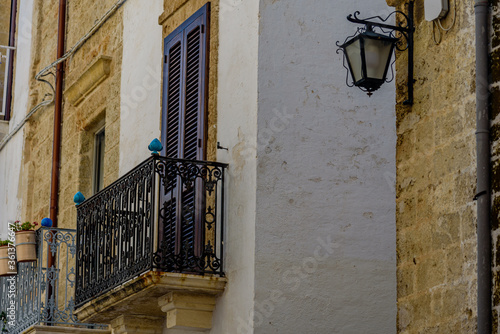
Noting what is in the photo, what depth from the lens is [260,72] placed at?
33.6 feet

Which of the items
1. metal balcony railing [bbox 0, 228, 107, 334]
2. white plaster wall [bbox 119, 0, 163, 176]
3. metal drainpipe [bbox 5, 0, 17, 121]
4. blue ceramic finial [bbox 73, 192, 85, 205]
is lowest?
metal balcony railing [bbox 0, 228, 107, 334]

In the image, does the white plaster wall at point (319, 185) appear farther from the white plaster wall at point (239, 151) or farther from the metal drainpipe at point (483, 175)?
the metal drainpipe at point (483, 175)

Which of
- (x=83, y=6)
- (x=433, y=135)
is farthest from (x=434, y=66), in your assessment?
(x=83, y=6)

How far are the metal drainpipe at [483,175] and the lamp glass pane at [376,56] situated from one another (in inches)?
47.3

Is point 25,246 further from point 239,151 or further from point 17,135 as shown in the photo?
point 17,135

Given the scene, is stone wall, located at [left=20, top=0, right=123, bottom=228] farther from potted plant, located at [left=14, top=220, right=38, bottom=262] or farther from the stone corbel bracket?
potted plant, located at [left=14, top=220, right=38, bottom=262]

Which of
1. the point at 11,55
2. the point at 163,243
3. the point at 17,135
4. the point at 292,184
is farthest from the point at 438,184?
the point at 11,55

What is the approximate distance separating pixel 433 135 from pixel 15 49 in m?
11.9

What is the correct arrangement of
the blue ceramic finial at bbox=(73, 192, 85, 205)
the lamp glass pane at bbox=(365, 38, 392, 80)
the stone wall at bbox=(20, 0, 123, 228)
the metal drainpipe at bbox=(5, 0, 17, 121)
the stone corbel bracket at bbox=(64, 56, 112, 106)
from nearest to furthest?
the lamp glass pane at bbox=(365, 38, 392, 80) < the blue ceramic finial at bbox=(73, 192, 85, 205) < the stone wall at bbox=(20, 0, 123, 228) < the stone corbel bracket at bbox=(64, 56, 112, 106) < the metal drainpipe at bbox=(5, 0, 17, 121)

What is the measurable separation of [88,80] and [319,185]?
516 cm

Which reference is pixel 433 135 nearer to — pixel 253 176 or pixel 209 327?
pixel 253 176

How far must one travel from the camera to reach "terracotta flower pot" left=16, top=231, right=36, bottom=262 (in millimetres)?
13422

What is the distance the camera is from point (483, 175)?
7.23 metres

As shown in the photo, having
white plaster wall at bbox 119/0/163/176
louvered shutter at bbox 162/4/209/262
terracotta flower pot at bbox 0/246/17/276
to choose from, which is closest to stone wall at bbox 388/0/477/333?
louvered shutter at bbox 162/4/209/262
